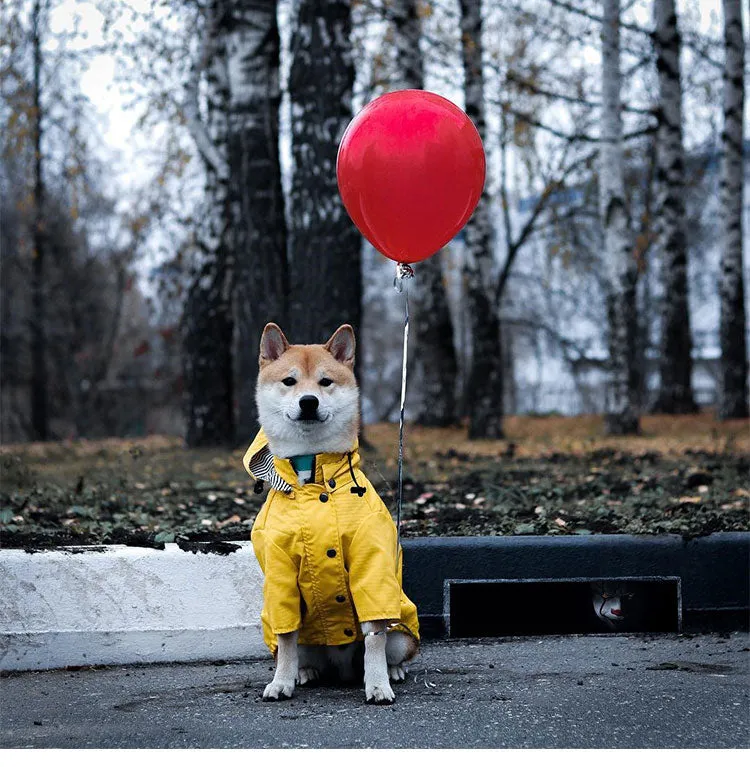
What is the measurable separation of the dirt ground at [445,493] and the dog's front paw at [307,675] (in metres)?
0.97

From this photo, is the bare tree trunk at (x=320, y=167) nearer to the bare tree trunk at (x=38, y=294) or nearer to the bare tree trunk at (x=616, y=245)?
the bare tree trunk at (x=616, y=245)

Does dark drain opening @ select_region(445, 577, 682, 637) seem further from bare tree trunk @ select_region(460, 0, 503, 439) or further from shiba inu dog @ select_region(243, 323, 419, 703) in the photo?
bare tree trunk @ select_region(460, 0, 503, 439)

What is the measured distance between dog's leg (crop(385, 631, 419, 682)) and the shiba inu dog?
1 cm

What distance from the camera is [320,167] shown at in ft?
26.2

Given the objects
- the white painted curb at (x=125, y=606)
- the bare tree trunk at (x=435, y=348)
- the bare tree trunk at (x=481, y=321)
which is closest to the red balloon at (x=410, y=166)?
the white painted curb at (x=125, y=606)

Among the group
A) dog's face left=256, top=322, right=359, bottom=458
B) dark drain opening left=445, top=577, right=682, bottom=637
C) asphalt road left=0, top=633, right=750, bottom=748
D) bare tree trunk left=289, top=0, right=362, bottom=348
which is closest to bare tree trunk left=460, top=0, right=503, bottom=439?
bare tree trunk left=289, top=0, right=362, bottom=348

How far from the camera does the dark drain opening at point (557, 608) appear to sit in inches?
204

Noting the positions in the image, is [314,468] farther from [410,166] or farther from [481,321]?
[481,321]

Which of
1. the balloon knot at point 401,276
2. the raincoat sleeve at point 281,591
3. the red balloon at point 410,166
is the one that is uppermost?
the red balloon at point 410,166

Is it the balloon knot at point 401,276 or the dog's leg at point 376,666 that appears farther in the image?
the balloon knot at point 401,276

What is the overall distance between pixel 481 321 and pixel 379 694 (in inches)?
389

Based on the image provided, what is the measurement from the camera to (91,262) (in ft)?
85.2

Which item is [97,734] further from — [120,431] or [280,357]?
[120,431]

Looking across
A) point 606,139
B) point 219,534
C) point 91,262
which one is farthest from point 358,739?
point 91,262
